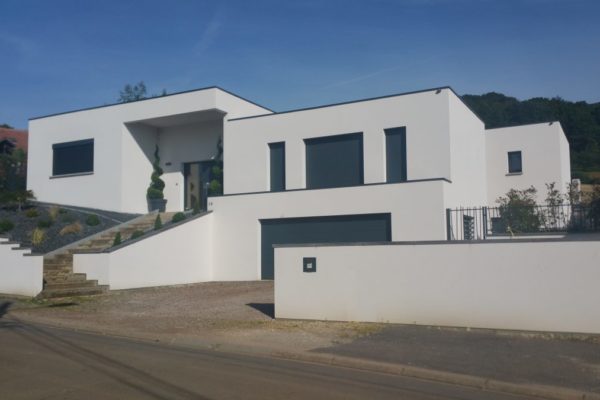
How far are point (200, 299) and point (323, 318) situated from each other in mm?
5826

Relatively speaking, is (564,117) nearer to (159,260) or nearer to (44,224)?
(159,260)

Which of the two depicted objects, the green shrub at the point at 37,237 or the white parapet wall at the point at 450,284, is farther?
the green shrub at the point at 37,237

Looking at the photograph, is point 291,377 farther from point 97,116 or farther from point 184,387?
point 97,116

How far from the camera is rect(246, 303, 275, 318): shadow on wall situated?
1462 cm

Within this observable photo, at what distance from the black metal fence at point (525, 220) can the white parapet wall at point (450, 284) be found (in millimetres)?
4605

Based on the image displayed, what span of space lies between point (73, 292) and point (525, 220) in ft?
45.5

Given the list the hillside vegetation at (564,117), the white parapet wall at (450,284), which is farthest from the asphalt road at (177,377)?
the hillside vegetation at (564,117)

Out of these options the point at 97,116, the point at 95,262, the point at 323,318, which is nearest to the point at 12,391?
the point at 323,318

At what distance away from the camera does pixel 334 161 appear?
23.7 metres

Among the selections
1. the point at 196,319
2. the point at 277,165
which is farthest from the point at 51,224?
the point at 196,319

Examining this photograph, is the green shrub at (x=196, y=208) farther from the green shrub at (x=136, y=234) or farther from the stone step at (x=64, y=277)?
the stone step at (x=64, y=277)

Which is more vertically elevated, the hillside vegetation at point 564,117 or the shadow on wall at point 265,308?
the hillside vegetation at point 564,117

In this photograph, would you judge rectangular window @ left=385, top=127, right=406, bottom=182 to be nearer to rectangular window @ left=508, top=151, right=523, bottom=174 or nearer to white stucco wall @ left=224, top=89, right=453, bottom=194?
white stucco wall @ left=224, top=89, right=453, bottom=194

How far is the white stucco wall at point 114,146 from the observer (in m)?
27.6
